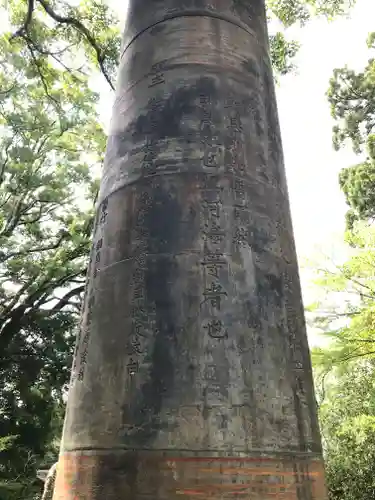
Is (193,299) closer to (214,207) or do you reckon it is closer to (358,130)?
(214,207)

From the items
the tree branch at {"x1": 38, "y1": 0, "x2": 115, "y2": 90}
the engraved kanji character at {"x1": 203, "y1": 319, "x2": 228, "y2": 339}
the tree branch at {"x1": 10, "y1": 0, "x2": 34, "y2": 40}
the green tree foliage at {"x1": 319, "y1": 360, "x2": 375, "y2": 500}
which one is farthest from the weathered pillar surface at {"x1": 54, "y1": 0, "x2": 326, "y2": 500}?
the green tree foliage at {"x1": 319, "y1": 360, "x2": 375, "y2": 500}

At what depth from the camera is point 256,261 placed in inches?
108

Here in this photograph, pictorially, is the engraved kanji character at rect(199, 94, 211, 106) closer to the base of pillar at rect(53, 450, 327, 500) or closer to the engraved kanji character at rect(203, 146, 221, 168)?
the engraved kanji character at rect(203, 146, 221, 168)

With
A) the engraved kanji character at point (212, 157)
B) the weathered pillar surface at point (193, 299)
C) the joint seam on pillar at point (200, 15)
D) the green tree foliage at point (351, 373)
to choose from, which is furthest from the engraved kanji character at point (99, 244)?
the green tree foliage at point (351, 373)

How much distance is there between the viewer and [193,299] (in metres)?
2.51

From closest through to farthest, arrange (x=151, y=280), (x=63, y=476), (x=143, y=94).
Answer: (x=63, y=476) < (x=151, y=280) < (x=143, y=94)

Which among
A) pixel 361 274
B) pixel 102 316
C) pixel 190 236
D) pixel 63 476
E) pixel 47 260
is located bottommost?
pixel 63 476

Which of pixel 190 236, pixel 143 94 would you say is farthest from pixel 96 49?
pixel 190 236

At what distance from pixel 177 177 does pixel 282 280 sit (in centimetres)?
96

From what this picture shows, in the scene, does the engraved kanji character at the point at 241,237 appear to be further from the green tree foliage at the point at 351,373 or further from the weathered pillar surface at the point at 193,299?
the green tree foliage at the point at 351,373

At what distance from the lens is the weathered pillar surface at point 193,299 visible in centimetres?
218

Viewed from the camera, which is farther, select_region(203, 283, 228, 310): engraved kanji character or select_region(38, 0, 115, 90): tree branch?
select_region(38, 0, 115, 90): tree branch

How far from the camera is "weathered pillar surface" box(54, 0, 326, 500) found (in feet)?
7.16

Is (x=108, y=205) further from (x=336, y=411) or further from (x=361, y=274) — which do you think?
(x=336, y=411)
